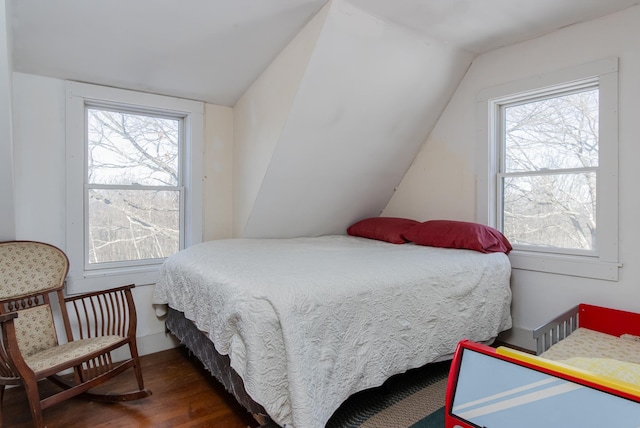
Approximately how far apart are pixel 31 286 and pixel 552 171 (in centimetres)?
339

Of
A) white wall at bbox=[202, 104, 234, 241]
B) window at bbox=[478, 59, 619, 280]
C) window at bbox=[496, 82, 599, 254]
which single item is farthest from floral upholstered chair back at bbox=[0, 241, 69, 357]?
window at bbox=[496, 82, 599, 254]

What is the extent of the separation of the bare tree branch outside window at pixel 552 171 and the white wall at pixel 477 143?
0.62 ft

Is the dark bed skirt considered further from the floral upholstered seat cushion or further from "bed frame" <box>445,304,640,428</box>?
"bed frame" <box>445,304,640,428</box>

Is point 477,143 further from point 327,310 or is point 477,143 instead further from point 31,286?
point 31,286

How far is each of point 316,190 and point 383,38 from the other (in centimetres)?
121

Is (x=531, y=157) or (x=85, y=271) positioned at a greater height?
(x=531, y=157)

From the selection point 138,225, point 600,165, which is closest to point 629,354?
point 600,165

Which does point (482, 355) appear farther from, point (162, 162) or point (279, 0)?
point (162, 162)

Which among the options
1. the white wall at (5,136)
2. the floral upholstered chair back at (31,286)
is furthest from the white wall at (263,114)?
the white wall at (5,136)

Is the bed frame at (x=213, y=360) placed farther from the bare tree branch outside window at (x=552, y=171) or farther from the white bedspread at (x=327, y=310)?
the bare tree branch outside window at (x=552, y=171)

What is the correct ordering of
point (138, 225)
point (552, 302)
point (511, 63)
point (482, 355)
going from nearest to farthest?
1. point (482, 355)
2. point (552, 302)
3. point (511, 63)
4. point (138, 225)

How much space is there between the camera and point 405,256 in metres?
2.22

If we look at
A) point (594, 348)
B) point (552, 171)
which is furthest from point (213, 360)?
point (552, 171)

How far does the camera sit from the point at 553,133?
2529 millimetres
